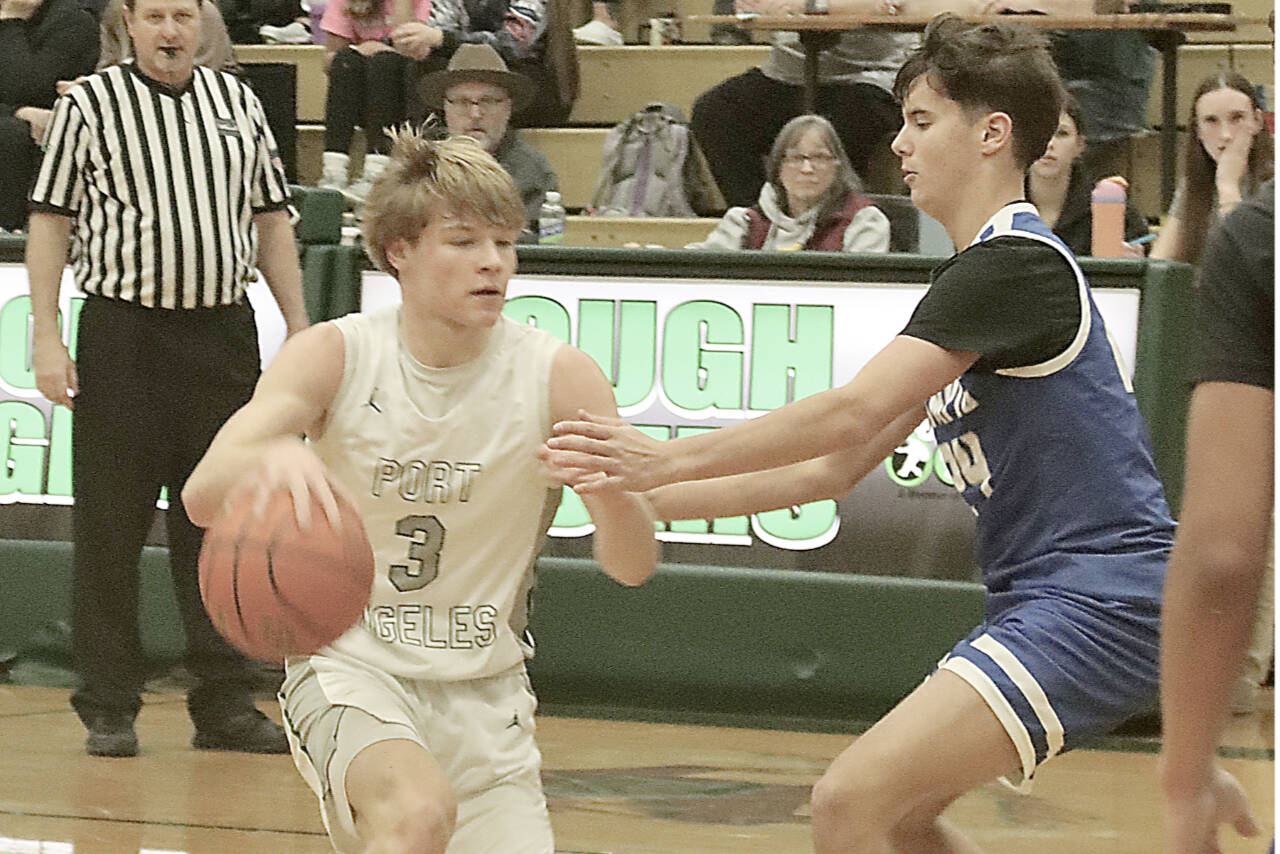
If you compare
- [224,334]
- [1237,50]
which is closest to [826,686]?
[224,334]

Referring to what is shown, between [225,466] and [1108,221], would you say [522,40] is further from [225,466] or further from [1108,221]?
[225,466]

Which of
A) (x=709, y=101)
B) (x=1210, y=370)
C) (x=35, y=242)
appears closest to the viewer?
(x=1210, y=370)

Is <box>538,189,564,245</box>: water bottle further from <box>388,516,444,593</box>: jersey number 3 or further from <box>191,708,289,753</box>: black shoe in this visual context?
<box>388,516,444,593</box>: jersey number 3

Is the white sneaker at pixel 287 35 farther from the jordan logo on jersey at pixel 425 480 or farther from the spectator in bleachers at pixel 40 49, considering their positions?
the jordan logo on jersey at pixel 425 480

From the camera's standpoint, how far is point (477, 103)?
759 cm

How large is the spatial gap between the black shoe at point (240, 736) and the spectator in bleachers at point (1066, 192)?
310cm

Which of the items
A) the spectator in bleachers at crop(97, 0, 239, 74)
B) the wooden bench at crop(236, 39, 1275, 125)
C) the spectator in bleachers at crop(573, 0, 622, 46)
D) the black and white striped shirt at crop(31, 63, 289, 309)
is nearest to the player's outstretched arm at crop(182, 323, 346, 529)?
the black and white striped shirt at crop(31, 63, 289, 309)

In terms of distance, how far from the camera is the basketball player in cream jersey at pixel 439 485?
3.07 m

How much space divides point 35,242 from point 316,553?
293 centimetres

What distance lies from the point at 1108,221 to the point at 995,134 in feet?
10.0

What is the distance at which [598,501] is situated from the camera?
3.11 metres

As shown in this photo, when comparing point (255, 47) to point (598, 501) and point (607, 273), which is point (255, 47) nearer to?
point (607, 273)

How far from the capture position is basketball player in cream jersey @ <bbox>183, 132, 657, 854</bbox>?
3.07 meters

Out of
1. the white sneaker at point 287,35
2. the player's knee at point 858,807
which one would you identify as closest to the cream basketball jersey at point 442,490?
the player's knee at point 858,807
